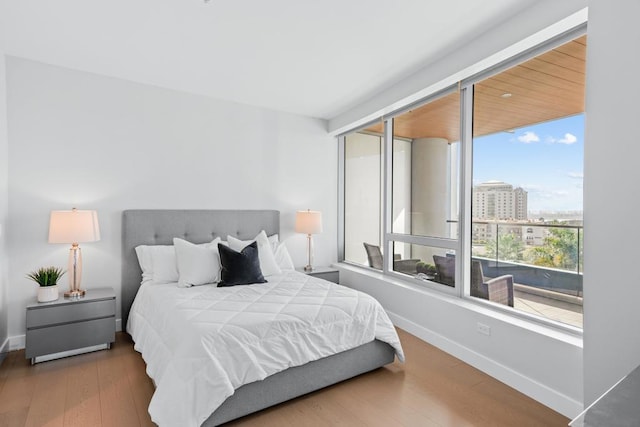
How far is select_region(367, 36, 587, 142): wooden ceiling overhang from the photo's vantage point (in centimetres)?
235

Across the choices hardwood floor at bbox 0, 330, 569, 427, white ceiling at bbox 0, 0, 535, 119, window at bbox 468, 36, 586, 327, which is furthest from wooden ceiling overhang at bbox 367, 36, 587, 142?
hardwood floor at bbox 0, 330, 569, 427

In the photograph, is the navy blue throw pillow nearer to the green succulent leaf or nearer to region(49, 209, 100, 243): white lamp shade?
region(49, 209, 100, 243): white lamp shade

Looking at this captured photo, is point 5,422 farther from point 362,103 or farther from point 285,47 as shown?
point 362,103

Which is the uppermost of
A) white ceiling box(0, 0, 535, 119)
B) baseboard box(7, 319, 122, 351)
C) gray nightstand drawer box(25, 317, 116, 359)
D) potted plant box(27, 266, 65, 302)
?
white ceiling box(0, 0, 535, 119)

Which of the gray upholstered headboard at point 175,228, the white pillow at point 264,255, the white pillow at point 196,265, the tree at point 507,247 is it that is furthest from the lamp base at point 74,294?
the tree at point 507,247

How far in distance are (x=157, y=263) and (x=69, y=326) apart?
0.83 metres

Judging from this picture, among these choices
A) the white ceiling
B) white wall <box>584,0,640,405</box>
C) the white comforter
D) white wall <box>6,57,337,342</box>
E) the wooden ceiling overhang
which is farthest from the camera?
white wall <box>6,57,337,342</box>

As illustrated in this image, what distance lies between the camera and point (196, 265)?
3.12 m

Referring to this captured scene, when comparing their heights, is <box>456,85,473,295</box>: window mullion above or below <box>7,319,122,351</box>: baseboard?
above

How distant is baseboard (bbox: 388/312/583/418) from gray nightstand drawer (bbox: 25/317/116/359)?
2.87 m

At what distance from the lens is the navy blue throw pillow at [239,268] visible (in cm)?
307

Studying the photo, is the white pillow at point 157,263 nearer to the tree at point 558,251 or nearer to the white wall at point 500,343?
the white wall at point 500,343

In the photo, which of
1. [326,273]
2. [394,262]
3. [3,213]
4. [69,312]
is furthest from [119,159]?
[394,262]

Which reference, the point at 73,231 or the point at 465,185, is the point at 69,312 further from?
the point at 465,185
